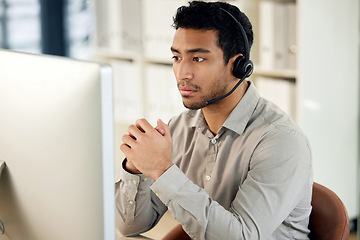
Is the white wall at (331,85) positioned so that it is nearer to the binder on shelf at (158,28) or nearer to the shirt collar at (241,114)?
the binder on shelf at (158,28)

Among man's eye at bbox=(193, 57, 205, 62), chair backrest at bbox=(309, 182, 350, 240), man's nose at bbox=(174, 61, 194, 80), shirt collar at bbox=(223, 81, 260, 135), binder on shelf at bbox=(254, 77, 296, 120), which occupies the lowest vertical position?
chair backrest at bbox=(309, 182, 350, 240)

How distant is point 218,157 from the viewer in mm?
1573

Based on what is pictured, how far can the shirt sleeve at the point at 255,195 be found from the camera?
51.6 inches

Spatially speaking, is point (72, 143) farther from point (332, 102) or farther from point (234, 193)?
point (332, 102)

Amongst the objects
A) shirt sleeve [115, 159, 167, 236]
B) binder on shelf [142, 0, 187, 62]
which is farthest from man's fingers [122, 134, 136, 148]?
binder on shelf [142, 0, 187, 62]

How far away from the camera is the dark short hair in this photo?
4.84 ft

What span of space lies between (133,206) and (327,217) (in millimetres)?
484

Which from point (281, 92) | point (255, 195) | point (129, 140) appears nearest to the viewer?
point (129, 140)

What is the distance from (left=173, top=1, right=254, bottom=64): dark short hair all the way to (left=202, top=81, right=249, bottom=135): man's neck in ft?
0.38

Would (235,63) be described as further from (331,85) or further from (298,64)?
(331,85)

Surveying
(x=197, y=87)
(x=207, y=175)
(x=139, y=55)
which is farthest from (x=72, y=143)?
(x=139, y=55)

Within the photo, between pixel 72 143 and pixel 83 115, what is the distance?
0.05 m

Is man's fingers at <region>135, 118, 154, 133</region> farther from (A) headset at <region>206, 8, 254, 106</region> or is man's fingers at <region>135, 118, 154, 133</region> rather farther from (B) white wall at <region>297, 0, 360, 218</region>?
(B) white wall at <region>297, 0, 360, 218</region>

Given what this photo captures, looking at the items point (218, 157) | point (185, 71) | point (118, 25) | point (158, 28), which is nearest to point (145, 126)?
point (185, 71)
